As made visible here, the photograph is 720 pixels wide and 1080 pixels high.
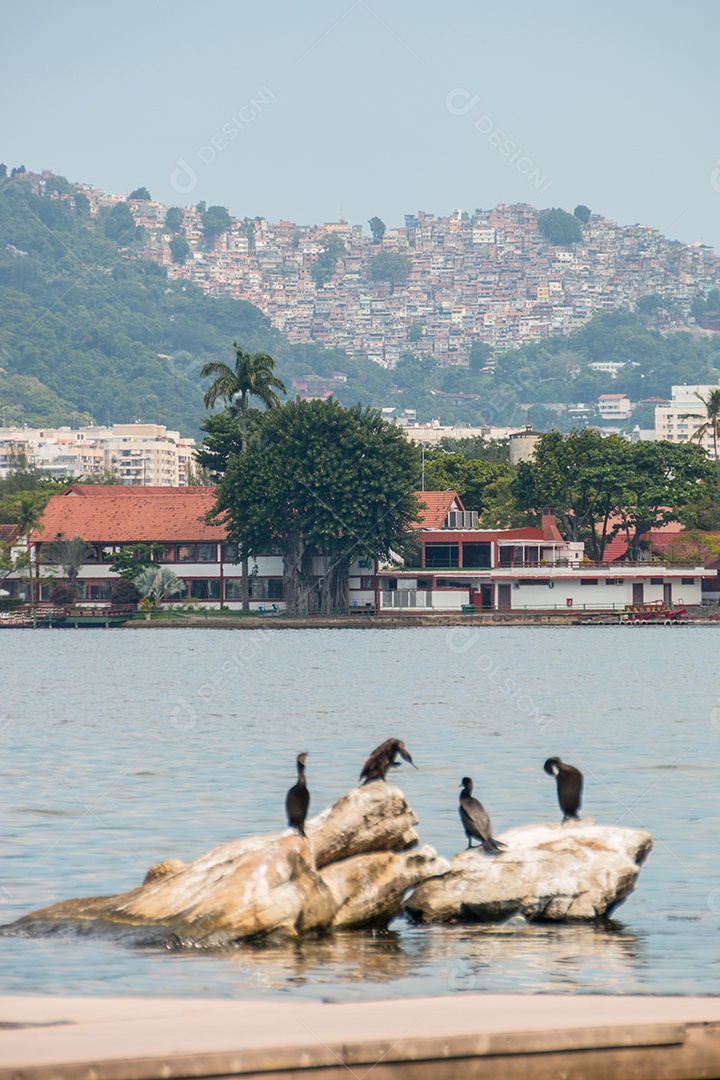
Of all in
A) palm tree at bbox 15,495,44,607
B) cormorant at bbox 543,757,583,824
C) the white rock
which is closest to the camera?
the white rock

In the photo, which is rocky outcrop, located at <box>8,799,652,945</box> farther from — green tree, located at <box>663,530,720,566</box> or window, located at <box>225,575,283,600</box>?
green tree, located at <box>663,530,720,566</box>

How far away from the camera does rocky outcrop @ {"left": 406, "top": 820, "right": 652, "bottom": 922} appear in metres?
15.5

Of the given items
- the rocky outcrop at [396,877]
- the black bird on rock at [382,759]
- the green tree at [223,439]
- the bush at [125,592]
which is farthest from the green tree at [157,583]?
the rocky outcrop at [396,877]

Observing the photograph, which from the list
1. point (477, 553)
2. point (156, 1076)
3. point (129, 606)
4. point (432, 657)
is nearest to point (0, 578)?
point (129, 606)

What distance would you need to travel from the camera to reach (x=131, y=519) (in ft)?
363

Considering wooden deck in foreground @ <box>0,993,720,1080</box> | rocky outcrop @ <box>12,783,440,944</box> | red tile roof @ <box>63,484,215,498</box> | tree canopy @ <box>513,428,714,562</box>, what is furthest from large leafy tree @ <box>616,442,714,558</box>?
wooden deck in foreground @ <box>0,993,720,1080</box>

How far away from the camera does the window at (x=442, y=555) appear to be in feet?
353

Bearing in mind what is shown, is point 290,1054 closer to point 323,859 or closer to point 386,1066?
point 386,1066

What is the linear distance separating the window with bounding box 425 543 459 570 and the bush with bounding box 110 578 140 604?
19.0 metres

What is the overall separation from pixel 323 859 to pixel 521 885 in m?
1.88

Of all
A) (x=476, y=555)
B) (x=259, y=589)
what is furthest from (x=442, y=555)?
(x=259, y=589)

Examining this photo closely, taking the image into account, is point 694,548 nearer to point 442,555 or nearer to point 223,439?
point 442,555

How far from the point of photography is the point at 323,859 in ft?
50.6

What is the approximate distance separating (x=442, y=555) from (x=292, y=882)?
94.0m
